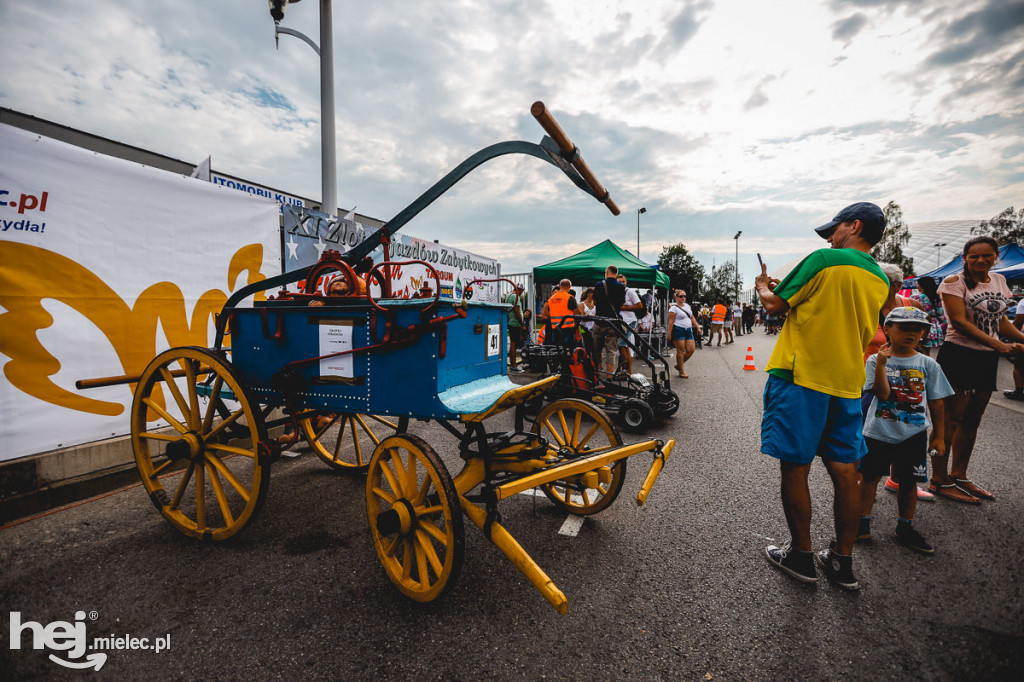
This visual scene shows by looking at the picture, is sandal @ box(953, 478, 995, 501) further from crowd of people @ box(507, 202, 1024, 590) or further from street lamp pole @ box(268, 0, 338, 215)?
street lamp pole @ box(268, 0, 338, 215)

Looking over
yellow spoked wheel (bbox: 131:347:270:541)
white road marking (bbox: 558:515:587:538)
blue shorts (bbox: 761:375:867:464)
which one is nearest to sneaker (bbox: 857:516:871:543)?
blue shorts (bbox: 761:375:867:464)

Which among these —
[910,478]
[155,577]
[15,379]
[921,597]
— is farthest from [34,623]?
[910,478]

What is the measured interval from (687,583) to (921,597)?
109cm

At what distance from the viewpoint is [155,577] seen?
7.66ft

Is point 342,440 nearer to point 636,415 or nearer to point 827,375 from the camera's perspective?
point 636,415

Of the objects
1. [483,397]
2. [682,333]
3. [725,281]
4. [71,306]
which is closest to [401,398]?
[483,397]

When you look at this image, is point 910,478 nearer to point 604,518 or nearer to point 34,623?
point 604,518

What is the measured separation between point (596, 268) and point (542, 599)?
859 cm

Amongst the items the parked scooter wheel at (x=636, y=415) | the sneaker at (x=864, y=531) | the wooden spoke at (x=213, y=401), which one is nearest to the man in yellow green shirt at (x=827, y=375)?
the sneaker at (x=864, y=531)

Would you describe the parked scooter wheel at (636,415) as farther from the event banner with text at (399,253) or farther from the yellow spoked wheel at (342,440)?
the yellow spoked wheel at (342,440)

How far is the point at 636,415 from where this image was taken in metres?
5.13

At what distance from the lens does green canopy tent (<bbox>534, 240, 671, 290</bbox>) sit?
10.1 meters

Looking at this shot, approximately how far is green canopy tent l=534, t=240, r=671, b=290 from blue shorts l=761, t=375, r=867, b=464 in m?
7.97

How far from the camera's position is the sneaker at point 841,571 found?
7.31 ft
